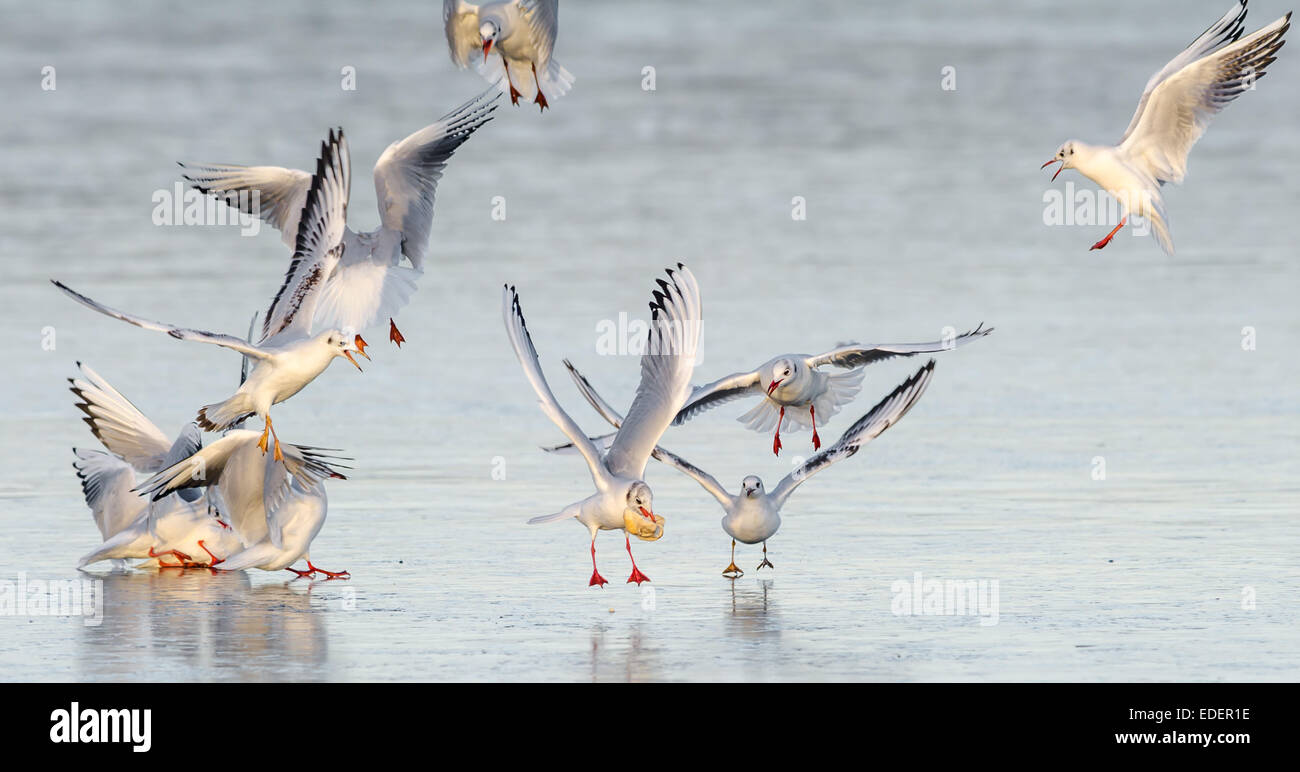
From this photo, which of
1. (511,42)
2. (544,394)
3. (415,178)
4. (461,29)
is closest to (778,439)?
(415,178)

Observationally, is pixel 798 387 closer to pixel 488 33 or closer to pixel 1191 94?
pixel 488 33

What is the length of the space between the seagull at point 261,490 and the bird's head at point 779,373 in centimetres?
222

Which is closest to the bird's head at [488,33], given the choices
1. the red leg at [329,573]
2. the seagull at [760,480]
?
the seagull at [760,480]

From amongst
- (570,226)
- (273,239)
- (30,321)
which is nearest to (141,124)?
(273,239)

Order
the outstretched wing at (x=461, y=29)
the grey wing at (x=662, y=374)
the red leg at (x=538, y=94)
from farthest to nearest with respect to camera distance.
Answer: the red leg at (x=538, y=94), the outstretched wing at (x=461, y=29), the grey wing at (x=662, y=374)

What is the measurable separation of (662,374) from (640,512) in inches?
32.6

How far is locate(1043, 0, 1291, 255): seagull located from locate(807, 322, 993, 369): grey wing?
5.40 ft

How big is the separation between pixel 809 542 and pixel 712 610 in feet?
4.35

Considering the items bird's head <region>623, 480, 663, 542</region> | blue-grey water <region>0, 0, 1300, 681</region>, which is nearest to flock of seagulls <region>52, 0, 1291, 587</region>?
bird's head <region>623, 480, 663, 542</region>

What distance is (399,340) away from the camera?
39.3 feet

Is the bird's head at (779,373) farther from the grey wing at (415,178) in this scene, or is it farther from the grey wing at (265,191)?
the grey wing at (265,191)

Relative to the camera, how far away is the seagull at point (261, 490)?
8828mm

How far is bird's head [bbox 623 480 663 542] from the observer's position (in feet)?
27.2

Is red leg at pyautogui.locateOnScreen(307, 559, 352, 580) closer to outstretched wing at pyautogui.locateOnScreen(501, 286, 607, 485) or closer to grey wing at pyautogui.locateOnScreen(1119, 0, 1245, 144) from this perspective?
outstretched wing at pyautogui.locateOnScreen(501, 286, 607, 485)
